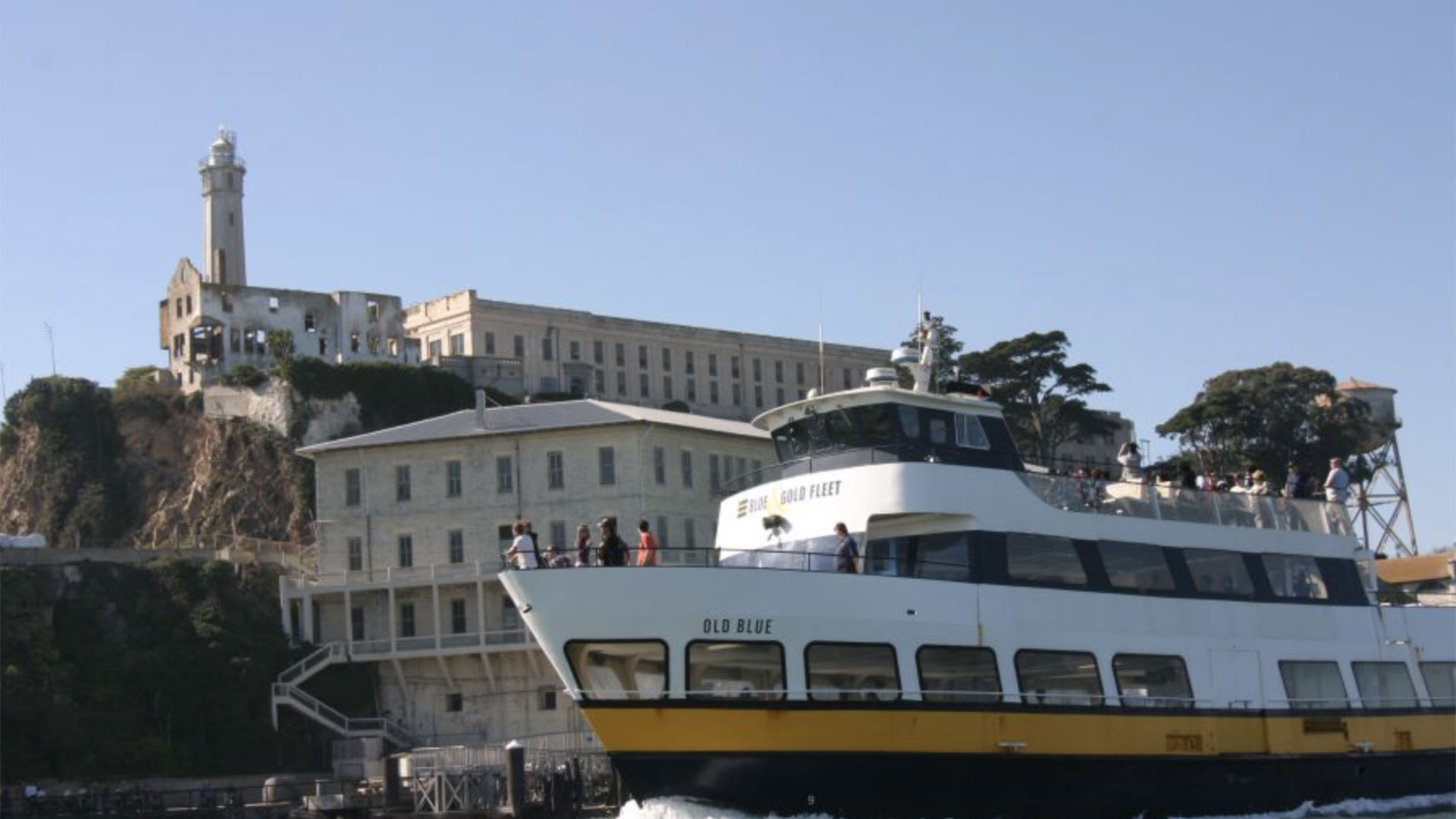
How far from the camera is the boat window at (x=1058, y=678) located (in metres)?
25.3

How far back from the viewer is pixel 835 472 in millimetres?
26500

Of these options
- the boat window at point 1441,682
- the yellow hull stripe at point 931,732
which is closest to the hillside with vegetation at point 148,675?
the yellow hull stripe at point 931,732

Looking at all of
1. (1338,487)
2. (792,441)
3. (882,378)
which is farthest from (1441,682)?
(792,441)

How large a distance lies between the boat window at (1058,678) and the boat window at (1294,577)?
452 cm

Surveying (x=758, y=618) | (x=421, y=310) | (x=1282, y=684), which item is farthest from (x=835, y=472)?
(x=421, y=310)

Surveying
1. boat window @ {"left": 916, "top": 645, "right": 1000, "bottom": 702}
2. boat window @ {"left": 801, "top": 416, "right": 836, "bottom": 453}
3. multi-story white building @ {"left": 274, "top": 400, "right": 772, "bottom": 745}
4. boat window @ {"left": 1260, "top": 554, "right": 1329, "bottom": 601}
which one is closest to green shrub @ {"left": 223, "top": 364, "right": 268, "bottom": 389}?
multi-story white building @ {"left": 274, "top": 400, "right": 772, "bottom": 745}

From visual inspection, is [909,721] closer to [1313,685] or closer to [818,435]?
[818,435]

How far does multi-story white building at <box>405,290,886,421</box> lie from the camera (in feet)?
275

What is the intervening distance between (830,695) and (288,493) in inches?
1668

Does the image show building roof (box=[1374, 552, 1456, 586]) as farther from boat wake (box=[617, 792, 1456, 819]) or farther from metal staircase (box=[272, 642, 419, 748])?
metal staircase (box=[272, 642, 419, 748])

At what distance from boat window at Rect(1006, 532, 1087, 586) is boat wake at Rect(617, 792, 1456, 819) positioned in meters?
3.30

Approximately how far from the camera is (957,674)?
24.9m

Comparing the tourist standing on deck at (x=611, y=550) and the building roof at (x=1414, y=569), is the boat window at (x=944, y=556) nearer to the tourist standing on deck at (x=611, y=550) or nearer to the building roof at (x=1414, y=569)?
the tourist standing on deck at (x=611, y=550)

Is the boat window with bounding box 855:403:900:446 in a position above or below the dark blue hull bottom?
above
